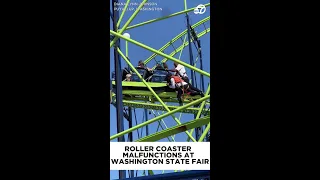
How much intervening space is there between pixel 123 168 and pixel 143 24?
0.71 m

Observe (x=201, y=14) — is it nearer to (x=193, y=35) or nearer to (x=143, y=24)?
(x=143, y=24)

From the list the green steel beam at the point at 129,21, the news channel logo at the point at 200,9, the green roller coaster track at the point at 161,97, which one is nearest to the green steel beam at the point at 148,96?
the green roller coaster track at the point at 161,97

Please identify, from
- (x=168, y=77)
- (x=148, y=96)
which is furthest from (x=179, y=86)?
(x=148, y=96)

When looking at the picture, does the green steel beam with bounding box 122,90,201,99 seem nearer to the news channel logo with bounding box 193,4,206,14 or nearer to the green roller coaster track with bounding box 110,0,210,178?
the green roller coaster track with bounding box 110,0,210,178

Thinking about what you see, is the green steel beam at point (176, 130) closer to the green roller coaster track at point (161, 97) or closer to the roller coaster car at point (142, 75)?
the green roller coaster track at point (161, 97)

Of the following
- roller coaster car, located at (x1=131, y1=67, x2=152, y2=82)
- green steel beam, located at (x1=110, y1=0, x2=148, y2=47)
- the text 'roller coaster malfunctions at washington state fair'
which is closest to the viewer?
the text 'roller coaster malfunctions at washington state fair'

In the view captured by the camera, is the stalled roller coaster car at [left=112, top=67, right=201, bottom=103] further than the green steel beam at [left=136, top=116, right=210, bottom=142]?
Yes

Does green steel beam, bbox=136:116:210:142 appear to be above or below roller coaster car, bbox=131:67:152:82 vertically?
below

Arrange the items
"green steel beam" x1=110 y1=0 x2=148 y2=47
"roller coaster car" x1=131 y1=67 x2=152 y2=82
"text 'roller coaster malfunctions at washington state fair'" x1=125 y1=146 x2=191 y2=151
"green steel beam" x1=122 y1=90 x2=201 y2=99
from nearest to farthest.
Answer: "text 'roller coaster malfunctions at washington state fair'" x1=125 y1=146 x2=191 y2=151 → "green steel beam" x1=110 y1=0 x2=148 y2=47 → "roller coaster car" x1=131 y1=67 x2=152 y2=82 → "green steel beam" x1=122 y1=90 x2=201 y2=99

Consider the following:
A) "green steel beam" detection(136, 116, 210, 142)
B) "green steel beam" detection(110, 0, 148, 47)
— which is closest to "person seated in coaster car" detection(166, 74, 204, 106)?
"green steel beam" detection(136, 116, 210, 142)

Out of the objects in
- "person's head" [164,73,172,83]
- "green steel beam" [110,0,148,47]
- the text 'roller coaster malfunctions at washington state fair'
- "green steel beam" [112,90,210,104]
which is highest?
"green steel beam" [110,0,148,47]
